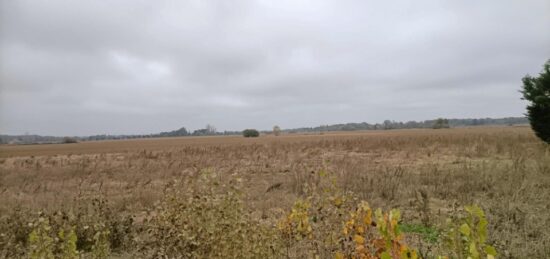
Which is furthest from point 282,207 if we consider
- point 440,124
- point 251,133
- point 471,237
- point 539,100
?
point 440,124

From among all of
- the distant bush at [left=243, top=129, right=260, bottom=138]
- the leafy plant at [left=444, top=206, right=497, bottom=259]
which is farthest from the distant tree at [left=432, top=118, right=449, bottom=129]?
the leafy plant at [left=444, top=206, right=497, bottom=259]

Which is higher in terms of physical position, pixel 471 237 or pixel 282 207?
pixel 471 237

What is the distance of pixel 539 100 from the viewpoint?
18.7 meters

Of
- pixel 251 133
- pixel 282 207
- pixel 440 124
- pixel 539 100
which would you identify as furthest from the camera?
pixel 440 124

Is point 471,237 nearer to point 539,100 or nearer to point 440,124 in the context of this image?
point 539,100

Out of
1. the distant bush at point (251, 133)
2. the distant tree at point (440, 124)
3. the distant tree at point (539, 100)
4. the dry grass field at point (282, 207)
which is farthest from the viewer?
the distant tree at point (440, 124)

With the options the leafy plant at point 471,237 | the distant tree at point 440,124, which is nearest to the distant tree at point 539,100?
the leafy plant at point 471,237

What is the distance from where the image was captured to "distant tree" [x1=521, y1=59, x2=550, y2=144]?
18688mm

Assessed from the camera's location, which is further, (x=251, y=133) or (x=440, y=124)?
(x=440, y=124)

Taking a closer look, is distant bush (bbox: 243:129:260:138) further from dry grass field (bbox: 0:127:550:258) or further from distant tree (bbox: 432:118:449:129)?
dry grass field (bbox: 0:127:550:258)

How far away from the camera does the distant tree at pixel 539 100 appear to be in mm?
18688

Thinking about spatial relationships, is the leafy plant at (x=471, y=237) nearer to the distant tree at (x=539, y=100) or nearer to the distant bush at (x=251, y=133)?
the distant tree at (x=539, y=100)

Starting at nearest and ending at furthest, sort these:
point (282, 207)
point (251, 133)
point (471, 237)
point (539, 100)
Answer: point (471, 237) → point (282, 207) → point (539, 100) → point (251, 133)

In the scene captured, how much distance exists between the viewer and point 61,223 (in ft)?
16.6
